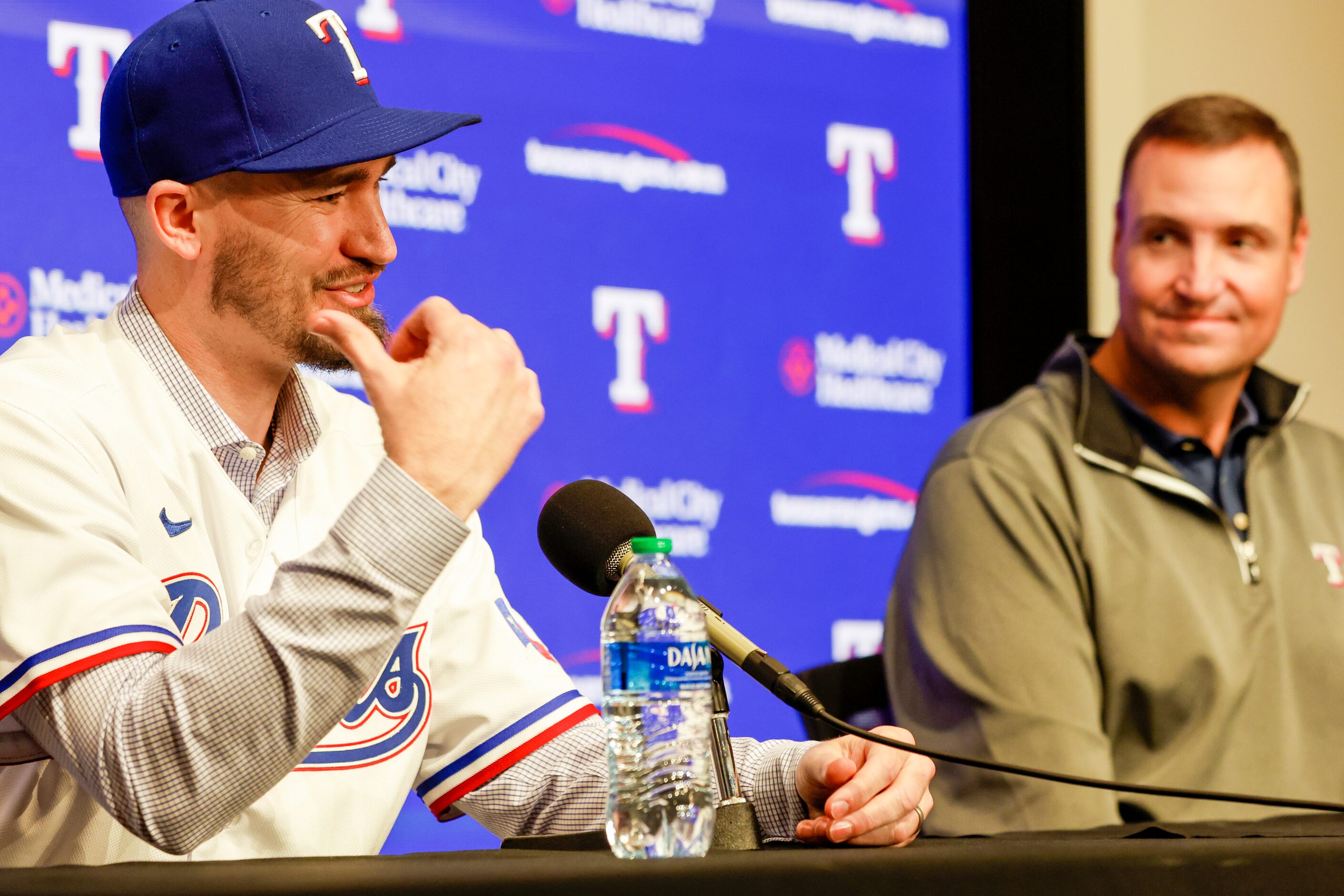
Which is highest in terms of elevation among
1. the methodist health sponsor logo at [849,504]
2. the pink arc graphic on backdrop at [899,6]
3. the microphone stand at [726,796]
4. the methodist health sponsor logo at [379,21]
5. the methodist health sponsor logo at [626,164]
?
the pink arc graphic on backdrop at [899,6]

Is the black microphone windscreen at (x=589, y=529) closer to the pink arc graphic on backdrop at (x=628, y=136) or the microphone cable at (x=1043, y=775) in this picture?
the microphone cable at (x=1043, y=775)

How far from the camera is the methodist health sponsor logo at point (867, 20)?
3.00 metres

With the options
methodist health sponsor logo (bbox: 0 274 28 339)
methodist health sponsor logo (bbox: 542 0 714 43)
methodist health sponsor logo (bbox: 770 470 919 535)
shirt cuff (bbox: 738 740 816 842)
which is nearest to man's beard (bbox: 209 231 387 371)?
shirt cuff (bbox: 738 740 816 842)

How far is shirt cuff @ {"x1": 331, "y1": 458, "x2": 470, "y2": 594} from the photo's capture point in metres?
1.05

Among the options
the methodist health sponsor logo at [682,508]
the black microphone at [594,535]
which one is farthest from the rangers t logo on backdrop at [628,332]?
the black microphone at [594,535]

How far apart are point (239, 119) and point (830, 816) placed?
2.99 ft

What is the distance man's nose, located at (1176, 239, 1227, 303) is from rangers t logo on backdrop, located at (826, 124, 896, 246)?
84 centimetres

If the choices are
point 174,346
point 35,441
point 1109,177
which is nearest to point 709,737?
point 35,441

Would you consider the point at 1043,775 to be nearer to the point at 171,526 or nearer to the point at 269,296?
the point at 171,526

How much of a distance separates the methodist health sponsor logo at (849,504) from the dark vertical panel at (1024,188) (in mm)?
341

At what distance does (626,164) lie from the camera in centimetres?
279

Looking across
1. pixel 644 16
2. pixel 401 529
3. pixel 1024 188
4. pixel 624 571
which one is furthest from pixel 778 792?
pixel 1024 188

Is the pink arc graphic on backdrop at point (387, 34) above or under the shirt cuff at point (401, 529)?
above

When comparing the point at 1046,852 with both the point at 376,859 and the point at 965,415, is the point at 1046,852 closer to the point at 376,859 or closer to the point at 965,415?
the point at 376,859
